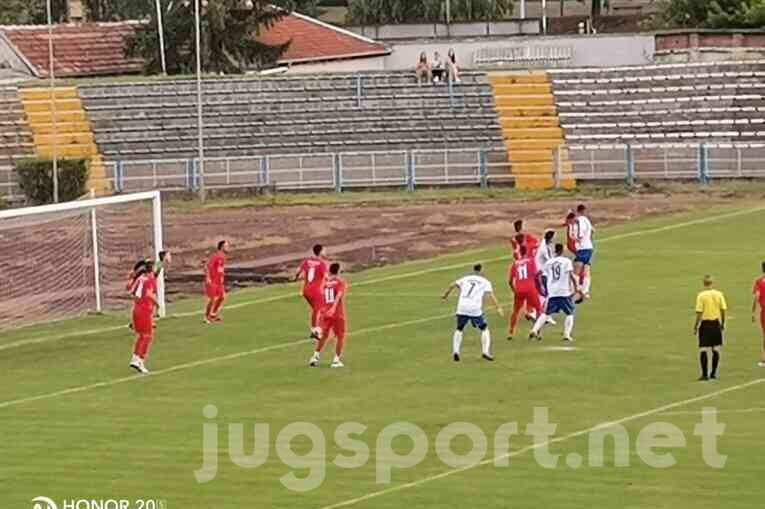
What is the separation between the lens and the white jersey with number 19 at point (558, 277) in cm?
3572

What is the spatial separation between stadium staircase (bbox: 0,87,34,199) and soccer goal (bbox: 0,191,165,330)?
45.0 ft

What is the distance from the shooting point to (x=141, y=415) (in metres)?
30.5

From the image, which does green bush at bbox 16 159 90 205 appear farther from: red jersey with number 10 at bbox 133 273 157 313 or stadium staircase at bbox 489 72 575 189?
red jersey with number 10 at bbox 133 273 157 313

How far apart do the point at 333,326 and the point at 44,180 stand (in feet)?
114

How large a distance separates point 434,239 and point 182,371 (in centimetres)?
2192

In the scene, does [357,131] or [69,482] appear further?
[357,131]

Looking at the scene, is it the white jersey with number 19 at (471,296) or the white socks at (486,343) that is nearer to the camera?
the white jersey with number 19 at (471,296)

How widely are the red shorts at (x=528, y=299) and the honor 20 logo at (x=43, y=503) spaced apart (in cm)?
1390

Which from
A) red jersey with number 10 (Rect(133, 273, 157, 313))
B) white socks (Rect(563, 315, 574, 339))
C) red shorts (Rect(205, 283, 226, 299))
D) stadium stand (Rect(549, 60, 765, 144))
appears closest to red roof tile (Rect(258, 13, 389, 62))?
stadium stand (Rect(549, 60, 765, 144))

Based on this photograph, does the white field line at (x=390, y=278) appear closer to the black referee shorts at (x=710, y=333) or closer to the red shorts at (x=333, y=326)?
the red shorts at (x=333, y=326)

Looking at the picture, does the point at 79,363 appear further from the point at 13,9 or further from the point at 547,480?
the point at 13,9

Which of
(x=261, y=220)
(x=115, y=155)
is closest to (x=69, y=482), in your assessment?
(x=261, y=220)

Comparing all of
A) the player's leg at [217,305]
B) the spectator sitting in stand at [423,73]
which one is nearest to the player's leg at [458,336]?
the player's leg at [217,305]

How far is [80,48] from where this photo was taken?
89000mm
